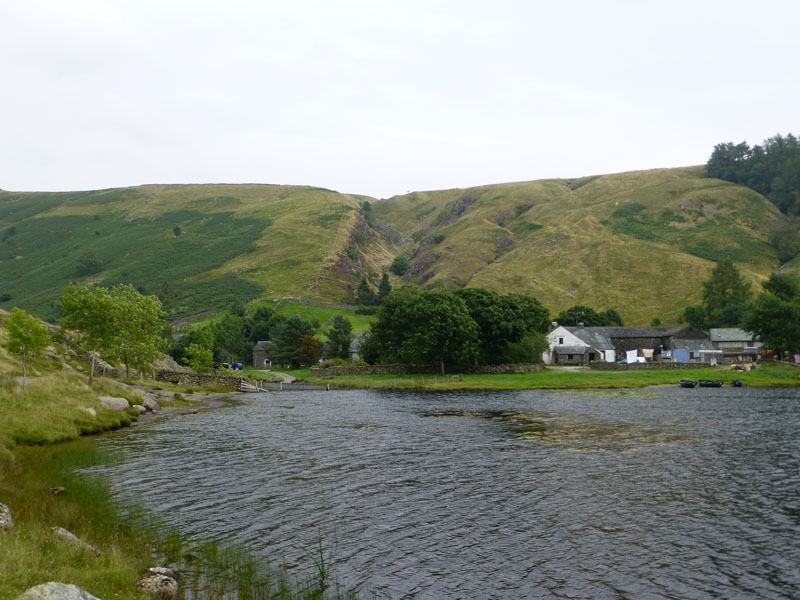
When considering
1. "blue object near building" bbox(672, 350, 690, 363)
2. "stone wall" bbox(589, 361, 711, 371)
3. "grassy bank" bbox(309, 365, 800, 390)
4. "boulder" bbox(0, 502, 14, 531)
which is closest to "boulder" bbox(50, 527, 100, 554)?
"boulder" bbox(0, 502, 14, 531)

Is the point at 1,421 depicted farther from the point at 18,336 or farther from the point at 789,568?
the point at 789,568

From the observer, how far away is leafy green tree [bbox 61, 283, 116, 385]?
6519cm

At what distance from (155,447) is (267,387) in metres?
62.4

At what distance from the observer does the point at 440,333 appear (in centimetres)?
9544

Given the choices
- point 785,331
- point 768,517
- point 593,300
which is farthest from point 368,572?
point 593,300

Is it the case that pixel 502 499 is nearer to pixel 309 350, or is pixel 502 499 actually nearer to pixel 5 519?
pixel 5 519

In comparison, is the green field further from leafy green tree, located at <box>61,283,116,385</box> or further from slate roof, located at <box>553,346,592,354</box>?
leafy green tree, located at <box>61,283,116,385</box>

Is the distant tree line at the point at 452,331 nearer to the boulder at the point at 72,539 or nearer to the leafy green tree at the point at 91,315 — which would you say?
the leafy green tree at the point at 91,315

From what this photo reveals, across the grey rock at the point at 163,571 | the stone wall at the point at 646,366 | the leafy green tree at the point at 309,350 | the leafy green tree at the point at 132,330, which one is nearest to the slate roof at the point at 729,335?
the stone wall at the point at 646,366

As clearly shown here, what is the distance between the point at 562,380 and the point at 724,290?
352ft

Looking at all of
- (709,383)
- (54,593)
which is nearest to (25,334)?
(54,593)

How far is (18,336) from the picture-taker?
54344 mm

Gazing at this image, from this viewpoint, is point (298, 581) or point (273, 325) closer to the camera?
point (298, 581)

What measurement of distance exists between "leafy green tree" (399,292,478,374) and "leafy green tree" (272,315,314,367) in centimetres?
4121
